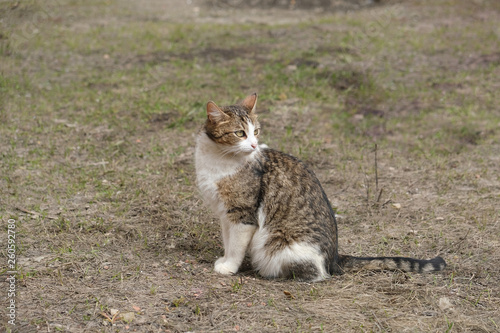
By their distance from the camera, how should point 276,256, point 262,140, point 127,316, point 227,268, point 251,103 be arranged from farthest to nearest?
point 262,140, point 251,103, point 227,268, point 276,256, point 127,316

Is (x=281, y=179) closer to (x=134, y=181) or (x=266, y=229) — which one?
(x=266, y=229)

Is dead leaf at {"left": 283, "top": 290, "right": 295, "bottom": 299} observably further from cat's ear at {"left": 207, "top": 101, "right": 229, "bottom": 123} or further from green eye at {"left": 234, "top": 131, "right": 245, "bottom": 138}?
cat's ear at {"left": 207, "top": 101, "right": 229, "bottom": 123}

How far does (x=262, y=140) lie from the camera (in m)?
7.41

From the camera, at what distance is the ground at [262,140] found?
12.6 ft

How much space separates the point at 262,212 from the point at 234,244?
385 mm

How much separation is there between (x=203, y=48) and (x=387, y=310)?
26.1ft

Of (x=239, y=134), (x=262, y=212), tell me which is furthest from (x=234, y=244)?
(x=239, y=134)

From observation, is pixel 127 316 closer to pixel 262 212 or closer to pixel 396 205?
pixel 262 212

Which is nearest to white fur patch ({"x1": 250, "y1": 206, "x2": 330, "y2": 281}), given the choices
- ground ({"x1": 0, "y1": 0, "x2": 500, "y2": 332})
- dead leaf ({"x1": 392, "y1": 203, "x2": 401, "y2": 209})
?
ground ({"x1": 0, "y1": 0, "x2": 500, "y2": 332})

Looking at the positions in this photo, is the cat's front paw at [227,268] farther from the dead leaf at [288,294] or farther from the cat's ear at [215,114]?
the cat's ear at [215,114]

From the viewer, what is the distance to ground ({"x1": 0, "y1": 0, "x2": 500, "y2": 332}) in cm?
386

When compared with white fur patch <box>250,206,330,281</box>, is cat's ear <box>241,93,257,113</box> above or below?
above

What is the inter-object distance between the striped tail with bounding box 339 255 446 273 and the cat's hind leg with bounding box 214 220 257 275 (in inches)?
35.9

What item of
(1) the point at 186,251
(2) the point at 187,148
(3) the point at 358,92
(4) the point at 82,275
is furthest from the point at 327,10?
(4) the point at 82,275
